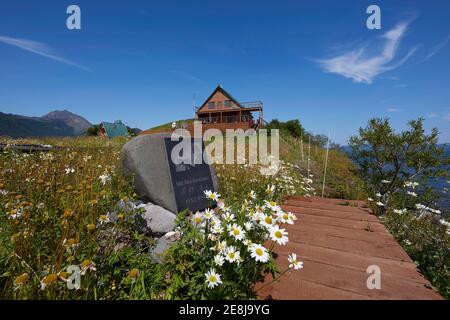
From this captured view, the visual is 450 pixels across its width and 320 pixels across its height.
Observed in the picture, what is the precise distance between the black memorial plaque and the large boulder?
0.17 feet

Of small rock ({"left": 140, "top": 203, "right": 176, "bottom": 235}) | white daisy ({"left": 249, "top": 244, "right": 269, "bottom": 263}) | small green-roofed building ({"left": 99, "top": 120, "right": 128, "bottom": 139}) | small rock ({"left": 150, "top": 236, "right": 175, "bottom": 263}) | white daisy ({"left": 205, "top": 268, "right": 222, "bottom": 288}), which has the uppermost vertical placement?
small green-roofed building ({"left": 99, "top": 120, "right": 128, "bottom": 139})

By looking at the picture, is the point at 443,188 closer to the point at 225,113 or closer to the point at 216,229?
the point at 216,229

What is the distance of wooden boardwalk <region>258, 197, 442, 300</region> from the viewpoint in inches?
62.9

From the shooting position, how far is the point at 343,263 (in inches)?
77.7

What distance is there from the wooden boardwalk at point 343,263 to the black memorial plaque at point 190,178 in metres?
1.61

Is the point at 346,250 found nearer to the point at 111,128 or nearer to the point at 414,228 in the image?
the point at 414,228

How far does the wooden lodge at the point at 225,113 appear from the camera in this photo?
24547 mm

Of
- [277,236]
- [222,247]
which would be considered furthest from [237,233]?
[277,236]

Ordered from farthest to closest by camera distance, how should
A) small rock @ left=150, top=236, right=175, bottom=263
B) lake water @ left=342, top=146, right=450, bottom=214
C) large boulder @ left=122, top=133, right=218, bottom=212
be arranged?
1. lake water @ left=342, top=146, right=450, bottom=214
2. large boulder @ left=122, top=133, right=218, bottom=212
3. small rock @ left=150, top=236, right=175, bottom=263

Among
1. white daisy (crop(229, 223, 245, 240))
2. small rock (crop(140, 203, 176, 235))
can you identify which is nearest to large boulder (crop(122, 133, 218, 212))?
small rock (crop(140, 203, 176, 235))

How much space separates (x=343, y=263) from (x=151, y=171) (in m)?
2.68

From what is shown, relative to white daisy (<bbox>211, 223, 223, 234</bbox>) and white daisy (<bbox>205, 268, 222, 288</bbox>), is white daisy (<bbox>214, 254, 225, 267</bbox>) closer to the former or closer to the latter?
white daisy (<bbox>205, 268, 222, 288</bbox>)
